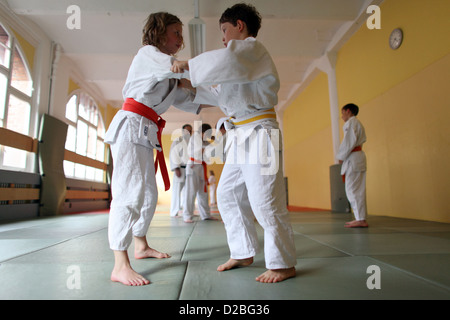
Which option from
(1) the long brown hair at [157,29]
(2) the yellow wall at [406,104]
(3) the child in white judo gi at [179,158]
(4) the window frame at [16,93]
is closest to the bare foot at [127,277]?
(1) the long brown hair at [157,29]

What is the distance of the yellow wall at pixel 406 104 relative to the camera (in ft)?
13.9

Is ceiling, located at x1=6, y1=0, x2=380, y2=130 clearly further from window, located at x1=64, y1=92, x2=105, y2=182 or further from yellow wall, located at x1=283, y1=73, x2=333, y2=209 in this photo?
yellow wall, located at x1=283, y1=73, x2=333, y2=209

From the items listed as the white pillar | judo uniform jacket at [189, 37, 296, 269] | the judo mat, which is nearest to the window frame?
the judo mat

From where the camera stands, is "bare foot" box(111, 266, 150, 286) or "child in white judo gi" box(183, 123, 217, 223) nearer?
"bare foot" box(111, 266, 150, 286)

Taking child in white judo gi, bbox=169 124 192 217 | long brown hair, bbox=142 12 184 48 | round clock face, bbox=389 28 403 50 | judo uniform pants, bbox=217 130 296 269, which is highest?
A: round clock face, bbox=389 28 403 50

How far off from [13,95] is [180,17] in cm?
380

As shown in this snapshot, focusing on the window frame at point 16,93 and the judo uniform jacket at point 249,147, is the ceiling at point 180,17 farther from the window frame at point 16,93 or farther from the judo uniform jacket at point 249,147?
the judo uniform jacket at point 249,147

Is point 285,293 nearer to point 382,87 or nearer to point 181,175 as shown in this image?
point 181,175

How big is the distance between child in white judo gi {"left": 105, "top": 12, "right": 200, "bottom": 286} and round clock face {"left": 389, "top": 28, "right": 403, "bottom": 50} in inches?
191

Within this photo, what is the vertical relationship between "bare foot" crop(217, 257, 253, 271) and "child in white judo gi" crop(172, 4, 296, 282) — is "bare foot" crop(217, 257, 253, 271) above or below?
below

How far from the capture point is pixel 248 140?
1.63m

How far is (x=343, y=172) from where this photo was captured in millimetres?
4004

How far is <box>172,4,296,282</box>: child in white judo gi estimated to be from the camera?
143 cm

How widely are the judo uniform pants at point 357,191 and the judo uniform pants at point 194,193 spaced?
255 cm
